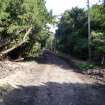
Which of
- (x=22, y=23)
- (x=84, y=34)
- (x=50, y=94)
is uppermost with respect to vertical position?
(x=22, y=23)

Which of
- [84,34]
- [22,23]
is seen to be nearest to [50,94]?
[22,23]

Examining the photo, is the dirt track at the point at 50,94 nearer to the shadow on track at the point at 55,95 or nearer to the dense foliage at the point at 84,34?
the shadow on track at the point at 55,95

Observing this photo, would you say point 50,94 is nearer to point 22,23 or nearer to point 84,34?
point 22,23

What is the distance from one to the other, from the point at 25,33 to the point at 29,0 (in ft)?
13.4

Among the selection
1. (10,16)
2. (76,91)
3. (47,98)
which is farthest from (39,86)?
(10,16)

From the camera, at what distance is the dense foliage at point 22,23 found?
33.9 m

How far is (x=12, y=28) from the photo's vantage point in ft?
111

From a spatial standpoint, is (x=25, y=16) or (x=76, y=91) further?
(x=25, y=16)

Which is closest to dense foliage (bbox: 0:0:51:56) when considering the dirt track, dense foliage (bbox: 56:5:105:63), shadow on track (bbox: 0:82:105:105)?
dense foliage (bbox: 56:5:105:63)

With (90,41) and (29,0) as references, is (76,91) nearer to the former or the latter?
(29,0)

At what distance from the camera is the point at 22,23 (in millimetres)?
36094

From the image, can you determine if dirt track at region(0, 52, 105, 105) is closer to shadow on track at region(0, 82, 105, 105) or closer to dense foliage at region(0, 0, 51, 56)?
shadow on track at region(0, 82, 105, 105)

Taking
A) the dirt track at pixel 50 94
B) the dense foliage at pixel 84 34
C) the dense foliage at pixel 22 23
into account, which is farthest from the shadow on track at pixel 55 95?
the dense foliage at pixel 84 34

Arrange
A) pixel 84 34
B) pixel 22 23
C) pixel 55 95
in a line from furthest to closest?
1. pixel 84 34
2. pixel 22 23
3. pixel 55 95
